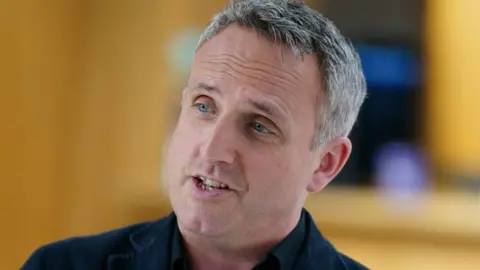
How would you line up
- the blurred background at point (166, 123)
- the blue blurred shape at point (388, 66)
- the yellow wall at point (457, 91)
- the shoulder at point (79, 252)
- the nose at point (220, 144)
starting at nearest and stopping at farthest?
the nose at point (220, 144) → the shoulder at point (79, 252) → the blurred background at point (166, 123) → the yellow wall at point (457, 91) → the blue blurred shape at point (388, 66)

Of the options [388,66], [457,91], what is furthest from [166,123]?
[457,91]

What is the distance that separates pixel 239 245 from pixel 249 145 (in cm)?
15

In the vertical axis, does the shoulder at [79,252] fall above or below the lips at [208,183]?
below

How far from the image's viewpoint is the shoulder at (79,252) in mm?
1157

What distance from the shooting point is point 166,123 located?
9.66 ft

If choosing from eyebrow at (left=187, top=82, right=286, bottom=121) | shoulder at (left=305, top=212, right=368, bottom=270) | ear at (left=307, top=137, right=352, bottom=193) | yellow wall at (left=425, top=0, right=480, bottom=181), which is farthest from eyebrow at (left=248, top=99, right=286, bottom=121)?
yellow wall at (left=425, top=0, right=480, bottom=181)

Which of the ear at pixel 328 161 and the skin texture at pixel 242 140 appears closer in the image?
the skin texture at pixel 242 140

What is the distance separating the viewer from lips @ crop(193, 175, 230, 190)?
1050 mm

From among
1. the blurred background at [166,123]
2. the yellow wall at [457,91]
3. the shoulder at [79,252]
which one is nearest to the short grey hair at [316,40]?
the shoulder at [79,252]

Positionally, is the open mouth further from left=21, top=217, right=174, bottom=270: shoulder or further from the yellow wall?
the yellow wall

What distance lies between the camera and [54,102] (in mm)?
2744

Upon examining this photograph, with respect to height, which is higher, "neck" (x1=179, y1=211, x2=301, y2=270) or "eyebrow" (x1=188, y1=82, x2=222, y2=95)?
"eyebrow" (x1=188, y1=82, x2=222, y2=95)

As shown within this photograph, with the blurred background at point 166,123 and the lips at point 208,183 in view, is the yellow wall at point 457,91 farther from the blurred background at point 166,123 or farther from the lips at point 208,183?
the lips at point 208,183

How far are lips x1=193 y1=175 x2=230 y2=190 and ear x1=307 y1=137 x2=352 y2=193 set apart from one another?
18 centimetres
